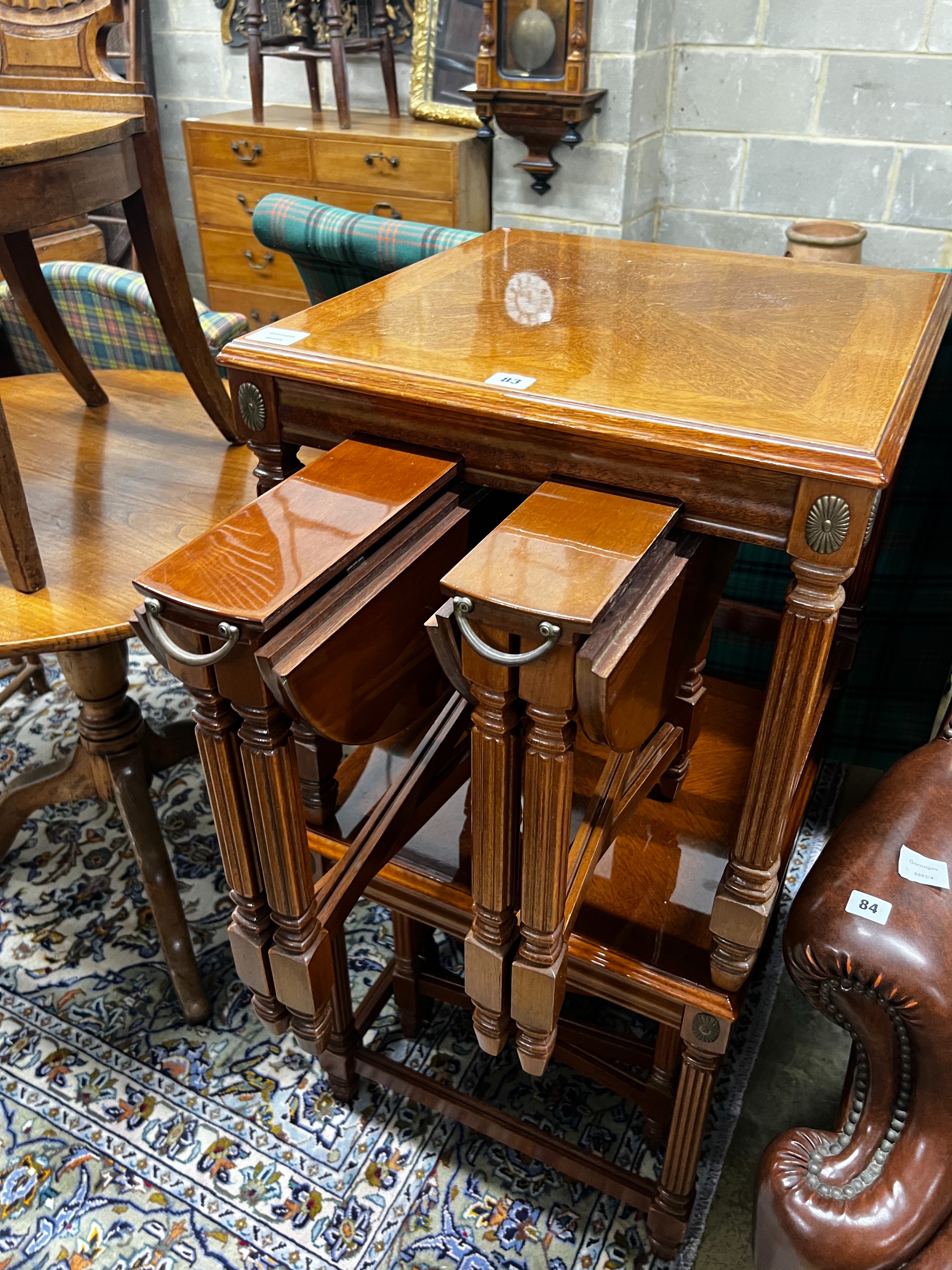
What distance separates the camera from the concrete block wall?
289 cm

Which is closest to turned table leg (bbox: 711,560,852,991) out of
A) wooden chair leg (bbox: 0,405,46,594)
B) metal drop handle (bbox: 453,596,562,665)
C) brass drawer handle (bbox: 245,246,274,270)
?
metal drop handle (bbox: 453,596,562,665)

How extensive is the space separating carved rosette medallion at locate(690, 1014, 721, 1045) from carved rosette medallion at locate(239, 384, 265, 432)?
31.2 inches

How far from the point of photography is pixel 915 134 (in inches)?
116

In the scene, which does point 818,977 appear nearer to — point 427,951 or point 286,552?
point 286,552

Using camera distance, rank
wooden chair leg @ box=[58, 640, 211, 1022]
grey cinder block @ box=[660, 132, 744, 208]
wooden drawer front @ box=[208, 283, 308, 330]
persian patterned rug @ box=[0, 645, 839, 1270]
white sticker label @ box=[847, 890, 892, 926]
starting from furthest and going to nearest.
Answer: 1. wooden drawer front @ box=[208, 283, 308, 330]
2. grey cinder block @ box=[660, 132, 744, 208]
3. wooden chair leg @ box=[58, 640, 211, 1022]
4. persian patterned rug @ box=[0, 645, 839, 1270]
5. white sticker label @ box=[847, 890, 892, 926]

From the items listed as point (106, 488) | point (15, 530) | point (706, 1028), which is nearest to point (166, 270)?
point (106, 488)

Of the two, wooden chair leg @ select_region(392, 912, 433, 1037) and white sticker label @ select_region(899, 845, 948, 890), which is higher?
white sticker label @ select_region(899, 845, 948, 890)

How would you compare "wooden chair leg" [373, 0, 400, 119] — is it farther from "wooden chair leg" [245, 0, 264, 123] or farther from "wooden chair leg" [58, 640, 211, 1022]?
"wooden chair leg" [58, 640, 211, 1022]

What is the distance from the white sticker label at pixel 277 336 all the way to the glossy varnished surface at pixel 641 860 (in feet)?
1.78

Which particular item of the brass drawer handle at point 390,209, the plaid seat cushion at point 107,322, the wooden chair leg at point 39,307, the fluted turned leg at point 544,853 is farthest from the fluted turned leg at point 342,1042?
the brass drawer handle at point 390,209

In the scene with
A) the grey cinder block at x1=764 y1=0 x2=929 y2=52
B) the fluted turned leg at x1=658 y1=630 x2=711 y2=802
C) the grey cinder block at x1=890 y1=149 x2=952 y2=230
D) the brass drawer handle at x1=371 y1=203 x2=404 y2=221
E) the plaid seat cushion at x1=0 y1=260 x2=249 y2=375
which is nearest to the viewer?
the fluted turned leg at x1=658 y1=630 x2=711 y2=802

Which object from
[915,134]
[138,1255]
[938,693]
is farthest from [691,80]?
[138,1255]

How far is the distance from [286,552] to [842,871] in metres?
0.63

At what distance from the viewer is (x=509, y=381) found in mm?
893
